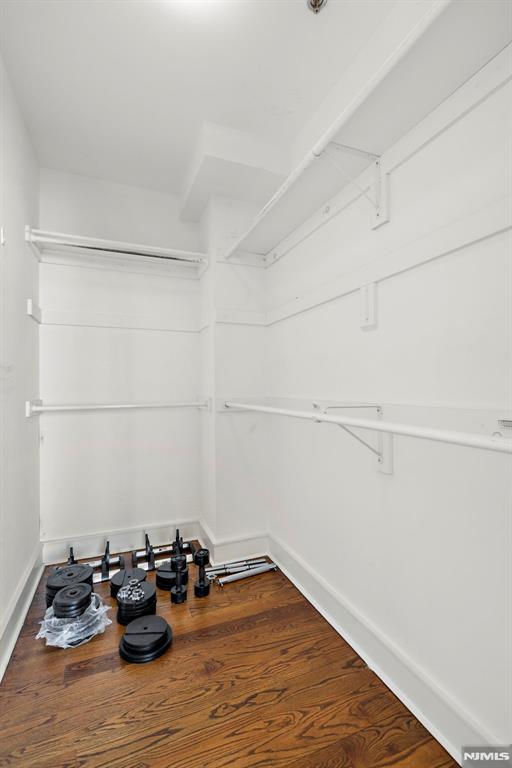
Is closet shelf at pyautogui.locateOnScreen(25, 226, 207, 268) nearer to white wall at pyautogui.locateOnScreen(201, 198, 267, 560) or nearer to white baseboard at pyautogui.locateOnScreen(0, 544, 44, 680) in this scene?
white wall at pyautogui.locateOnScreen(201, 198, 267, 560)

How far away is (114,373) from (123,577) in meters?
1.37

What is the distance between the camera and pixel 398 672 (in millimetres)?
1393

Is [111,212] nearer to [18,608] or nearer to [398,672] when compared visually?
[18,608]

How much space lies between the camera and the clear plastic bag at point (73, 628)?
1.69 metres

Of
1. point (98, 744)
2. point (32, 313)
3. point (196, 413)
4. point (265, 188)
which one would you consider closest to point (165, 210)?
point (265, 188)

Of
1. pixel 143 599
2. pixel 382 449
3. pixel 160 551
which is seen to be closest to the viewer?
pixel 382 449

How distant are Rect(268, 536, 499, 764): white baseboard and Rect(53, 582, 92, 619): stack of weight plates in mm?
1173

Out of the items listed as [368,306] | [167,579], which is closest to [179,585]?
[167,579]

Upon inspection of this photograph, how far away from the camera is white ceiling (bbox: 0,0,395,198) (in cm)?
148

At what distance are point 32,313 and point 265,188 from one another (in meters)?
1.70

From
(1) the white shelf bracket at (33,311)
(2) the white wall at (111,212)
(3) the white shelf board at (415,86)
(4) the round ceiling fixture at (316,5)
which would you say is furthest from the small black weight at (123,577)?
(4) the round ceiling fixture at (316,5)

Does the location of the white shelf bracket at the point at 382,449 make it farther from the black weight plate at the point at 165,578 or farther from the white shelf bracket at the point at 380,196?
the black weight plate at the point at 165,578

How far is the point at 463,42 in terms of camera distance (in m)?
1.04

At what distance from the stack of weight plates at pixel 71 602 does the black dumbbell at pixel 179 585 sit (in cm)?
44
